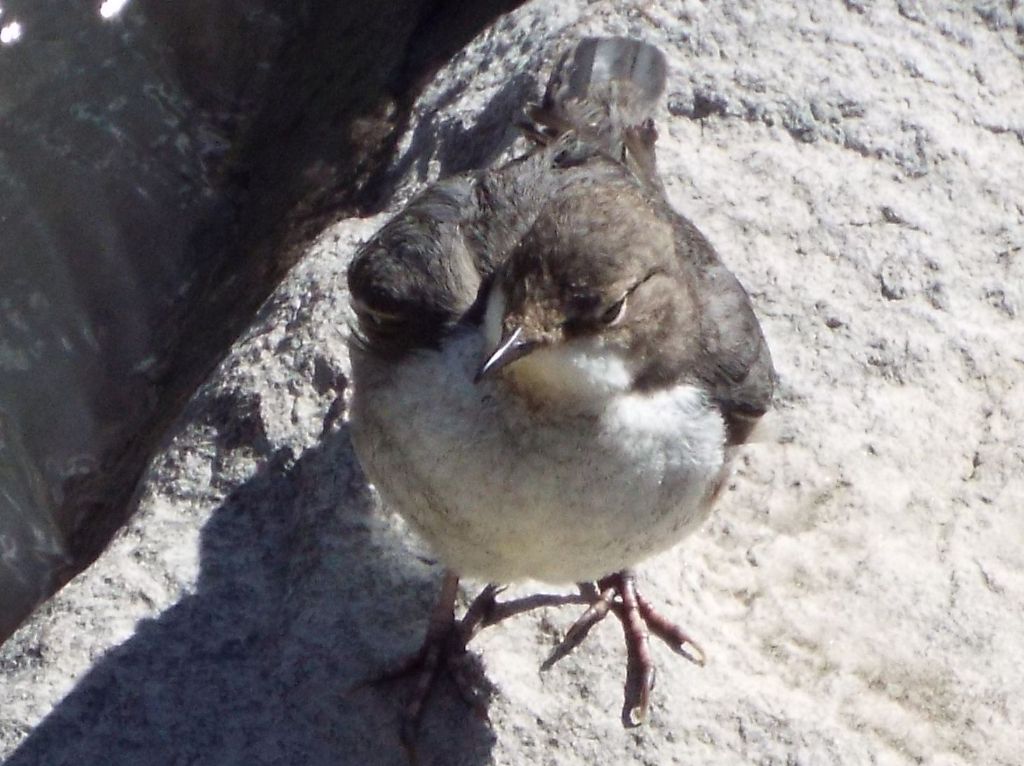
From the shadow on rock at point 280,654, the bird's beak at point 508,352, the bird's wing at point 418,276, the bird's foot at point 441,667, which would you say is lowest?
the bird's foot at point 441,667

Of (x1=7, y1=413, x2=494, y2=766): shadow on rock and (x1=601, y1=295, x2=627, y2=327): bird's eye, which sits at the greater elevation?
(x1=601, y1=295, x2=627, y2=327): bird's eye

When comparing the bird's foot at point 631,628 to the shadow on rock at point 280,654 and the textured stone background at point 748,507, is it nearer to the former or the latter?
the textured stone background at point 748,507

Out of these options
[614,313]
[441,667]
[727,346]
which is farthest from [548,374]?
[441,667]

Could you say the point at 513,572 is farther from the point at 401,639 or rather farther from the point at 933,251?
the point at 933,251

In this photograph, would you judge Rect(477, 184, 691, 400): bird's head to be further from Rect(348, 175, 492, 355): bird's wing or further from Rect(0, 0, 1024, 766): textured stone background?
Rect(0, 0, 1024, 766): textured stone background

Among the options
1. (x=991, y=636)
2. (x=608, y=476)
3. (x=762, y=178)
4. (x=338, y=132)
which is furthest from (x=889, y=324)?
(x=338, y=132)

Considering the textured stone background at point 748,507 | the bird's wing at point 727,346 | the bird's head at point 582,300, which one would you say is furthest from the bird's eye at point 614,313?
the textured stone background at point 748,507

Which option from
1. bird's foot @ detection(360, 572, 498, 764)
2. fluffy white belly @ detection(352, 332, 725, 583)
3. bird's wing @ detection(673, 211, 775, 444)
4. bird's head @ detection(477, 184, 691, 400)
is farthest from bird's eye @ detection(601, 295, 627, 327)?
bird's foot @ detection(360, 572, 498, 764)
